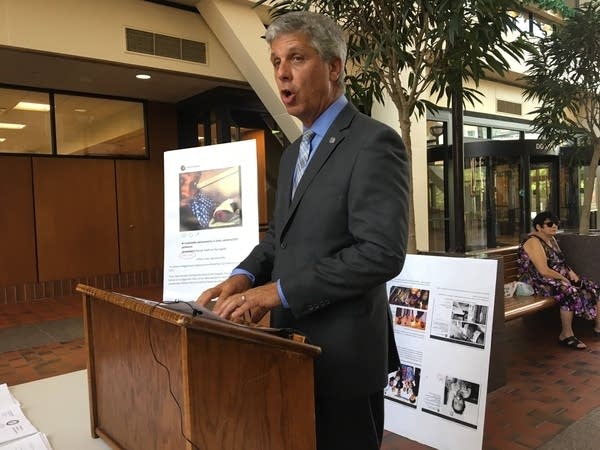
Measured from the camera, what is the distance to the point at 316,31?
3.83 feet

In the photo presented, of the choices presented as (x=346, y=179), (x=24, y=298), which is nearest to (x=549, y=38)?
(x=346, y=179)

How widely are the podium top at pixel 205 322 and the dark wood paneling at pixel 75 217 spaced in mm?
6794

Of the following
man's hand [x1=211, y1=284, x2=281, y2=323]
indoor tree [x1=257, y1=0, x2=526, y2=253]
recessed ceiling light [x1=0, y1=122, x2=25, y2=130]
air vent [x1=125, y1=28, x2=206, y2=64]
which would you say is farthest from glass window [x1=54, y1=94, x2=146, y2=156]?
man's hand [x1=211, y1=284, x2=281, y2=323]

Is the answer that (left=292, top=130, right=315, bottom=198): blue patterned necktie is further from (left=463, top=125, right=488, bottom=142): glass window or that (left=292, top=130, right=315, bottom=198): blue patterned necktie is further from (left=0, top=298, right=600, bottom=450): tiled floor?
(left=463, top=125, right=488, bottom=142): glass window

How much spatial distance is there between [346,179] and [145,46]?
526 centimetres

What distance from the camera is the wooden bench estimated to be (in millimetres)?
3941

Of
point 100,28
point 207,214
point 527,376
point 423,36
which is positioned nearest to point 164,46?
point 100,28

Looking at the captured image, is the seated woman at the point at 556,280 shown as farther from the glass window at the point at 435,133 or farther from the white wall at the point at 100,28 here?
the glass window at the point at 435,133

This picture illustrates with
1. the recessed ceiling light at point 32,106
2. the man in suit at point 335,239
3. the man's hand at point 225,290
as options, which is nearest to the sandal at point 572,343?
the man in suit at point 335,239

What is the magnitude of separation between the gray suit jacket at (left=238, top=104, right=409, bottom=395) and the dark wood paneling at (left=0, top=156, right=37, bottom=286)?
267 inches

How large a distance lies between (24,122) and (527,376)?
682 centimetres

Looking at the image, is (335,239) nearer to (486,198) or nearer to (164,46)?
(164,46)

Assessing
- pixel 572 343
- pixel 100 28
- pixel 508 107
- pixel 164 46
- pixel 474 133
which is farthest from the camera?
pixel 508 107

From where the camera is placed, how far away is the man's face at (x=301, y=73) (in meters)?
1.16
